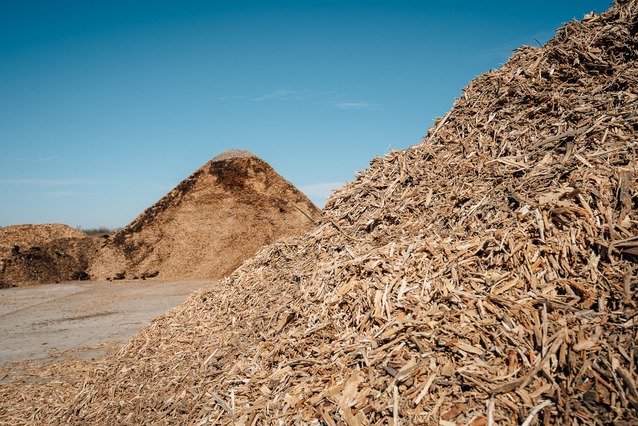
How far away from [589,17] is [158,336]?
251 inches

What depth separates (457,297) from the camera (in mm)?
2814

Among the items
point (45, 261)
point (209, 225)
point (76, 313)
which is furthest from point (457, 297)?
point (45, 261)

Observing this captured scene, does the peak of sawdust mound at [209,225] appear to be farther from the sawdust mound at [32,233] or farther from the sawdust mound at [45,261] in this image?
the sawdust mound at [32,233]

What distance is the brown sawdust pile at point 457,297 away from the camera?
2334 mm

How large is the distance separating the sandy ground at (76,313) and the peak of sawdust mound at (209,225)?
1071 mm

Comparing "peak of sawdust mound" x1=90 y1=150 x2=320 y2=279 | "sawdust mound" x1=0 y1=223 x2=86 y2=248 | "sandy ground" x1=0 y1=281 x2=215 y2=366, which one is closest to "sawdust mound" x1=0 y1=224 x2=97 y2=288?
"sawdust mound" x1=0 y1=223 x2=86 y2=248

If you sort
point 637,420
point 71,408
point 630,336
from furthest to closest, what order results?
point 71,408 → point 630,336 → point 637,420

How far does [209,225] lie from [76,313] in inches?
203

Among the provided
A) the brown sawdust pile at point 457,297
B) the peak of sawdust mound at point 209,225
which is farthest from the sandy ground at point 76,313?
the brown sawdust pile at point 457,297

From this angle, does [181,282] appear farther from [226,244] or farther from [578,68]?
[578,68]

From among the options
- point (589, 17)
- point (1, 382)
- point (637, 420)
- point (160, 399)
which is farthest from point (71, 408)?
point (589, 17)

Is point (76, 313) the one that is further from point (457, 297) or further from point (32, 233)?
point (32, 233)

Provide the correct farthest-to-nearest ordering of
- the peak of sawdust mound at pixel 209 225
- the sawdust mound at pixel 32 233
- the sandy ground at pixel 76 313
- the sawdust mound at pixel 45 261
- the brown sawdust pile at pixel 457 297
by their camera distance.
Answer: the sawdust mound at pixel 32 233
the peak of sawdust mound at pixel 209 225
the sawdust mound at pixel 45 261
the sandy ground at pixel 76 313
the brown sawdust pile at pixel 457 297

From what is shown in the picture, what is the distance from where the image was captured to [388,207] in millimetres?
4188
